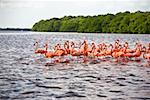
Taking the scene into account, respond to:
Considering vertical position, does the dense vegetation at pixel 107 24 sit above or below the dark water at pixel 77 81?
above

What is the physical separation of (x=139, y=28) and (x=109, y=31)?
18.8m

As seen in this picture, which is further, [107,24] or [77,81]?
[107,24]

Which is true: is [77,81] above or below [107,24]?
below

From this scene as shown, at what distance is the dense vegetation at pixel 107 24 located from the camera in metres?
107

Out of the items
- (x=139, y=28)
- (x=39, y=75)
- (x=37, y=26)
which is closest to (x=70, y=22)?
(x=37, y=26)

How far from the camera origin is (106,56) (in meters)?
27.7

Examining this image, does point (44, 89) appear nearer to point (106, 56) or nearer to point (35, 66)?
point (35, 66)

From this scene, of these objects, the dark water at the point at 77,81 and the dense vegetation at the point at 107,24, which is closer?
the dark water at the point at 77,81

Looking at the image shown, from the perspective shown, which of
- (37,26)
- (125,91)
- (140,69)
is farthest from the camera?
(37,26)

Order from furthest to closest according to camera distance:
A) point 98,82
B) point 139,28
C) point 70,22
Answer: point 70,22 < point 139,28 < point 98,82

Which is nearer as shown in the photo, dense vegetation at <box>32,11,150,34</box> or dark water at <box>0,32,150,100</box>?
dark water at <box>0,32,150,100</box>

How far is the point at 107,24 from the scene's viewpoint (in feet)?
414

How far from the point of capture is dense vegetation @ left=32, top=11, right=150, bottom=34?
107 m

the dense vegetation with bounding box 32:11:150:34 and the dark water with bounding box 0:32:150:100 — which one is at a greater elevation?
the dense vegetation with bounding box 32:11:150:34
